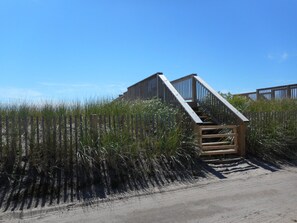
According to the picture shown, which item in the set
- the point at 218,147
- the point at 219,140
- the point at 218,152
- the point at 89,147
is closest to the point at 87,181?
the point at 89,147

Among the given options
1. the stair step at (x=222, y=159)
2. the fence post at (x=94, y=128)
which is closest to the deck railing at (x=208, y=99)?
the stair step at (x=222, y=159)

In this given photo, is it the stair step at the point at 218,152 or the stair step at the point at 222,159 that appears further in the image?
the stair step at the point at 218,152

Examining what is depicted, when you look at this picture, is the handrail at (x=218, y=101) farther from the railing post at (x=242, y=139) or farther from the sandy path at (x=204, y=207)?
the sandy path at (x=204, y=207)

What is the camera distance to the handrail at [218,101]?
1070cm

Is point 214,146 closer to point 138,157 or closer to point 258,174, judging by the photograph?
point 258,174

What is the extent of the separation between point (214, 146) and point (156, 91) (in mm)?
5181

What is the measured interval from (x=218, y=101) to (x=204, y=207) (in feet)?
21.7

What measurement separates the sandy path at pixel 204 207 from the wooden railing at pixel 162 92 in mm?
3073

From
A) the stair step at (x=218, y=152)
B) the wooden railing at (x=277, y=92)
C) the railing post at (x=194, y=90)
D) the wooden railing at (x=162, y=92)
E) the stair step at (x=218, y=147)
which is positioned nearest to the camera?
the stair step at (x=218, y=152)

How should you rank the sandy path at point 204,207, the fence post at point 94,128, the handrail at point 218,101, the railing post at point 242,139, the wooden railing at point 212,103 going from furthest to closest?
the handrail at point 218,101
the wooden railing at point 212,103
the railing post at point 242,139
the fence post at point 94,128
the sandy path at point 204,207

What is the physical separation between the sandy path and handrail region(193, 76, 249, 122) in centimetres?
351

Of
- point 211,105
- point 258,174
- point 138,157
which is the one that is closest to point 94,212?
point 138,157

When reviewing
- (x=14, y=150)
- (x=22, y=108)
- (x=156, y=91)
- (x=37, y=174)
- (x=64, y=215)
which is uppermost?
(x=156, y=91)

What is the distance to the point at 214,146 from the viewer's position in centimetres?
981
